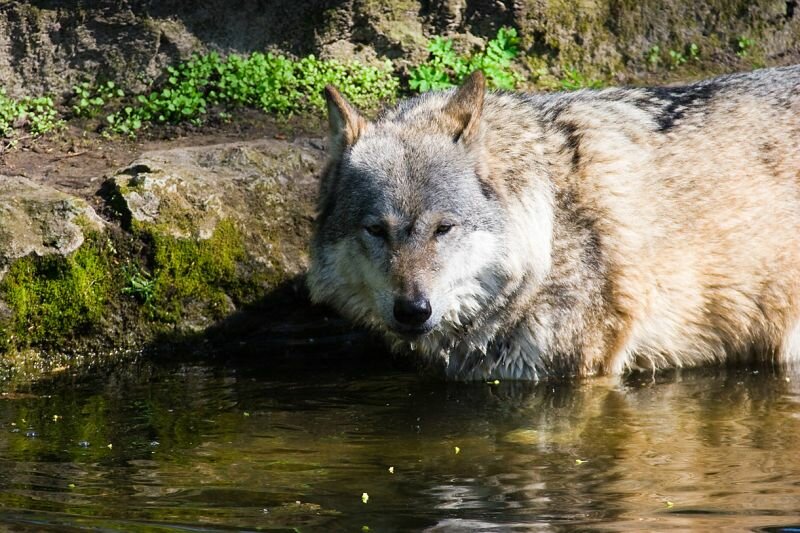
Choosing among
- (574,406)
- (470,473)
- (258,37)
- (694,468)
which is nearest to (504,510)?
(470,473)

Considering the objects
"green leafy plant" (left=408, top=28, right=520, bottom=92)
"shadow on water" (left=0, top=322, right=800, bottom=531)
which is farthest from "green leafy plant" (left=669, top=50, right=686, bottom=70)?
"shadow on water" (left=0, top=322, right=800, bottom=531)

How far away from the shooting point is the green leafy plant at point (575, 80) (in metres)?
10.3

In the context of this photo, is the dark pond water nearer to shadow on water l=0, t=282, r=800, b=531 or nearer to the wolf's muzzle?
shadow on water l=0, t=282, r=800, b=531

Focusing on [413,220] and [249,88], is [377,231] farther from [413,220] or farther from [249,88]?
[249,88]

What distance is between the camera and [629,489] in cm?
467

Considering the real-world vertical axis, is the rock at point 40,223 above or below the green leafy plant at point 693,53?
below

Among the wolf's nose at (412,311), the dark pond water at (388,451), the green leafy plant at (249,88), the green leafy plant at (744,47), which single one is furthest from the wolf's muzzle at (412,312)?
the green leafy plant at (744,47)

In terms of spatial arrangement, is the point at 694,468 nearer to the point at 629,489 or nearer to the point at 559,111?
the point at 629,489

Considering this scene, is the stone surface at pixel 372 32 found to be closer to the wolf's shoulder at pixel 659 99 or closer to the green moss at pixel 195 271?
the green moss at pixel 195 271

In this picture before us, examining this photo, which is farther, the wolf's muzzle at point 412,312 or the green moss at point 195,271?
the green moss at point 195,271

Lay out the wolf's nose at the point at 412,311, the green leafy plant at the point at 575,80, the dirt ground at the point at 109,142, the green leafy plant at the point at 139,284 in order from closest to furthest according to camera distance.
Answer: the wolf's nose at the point at 412,311 → the green leafy plant at the point at 139,284 → the dirt ground at the point at 109,142 → the green leafy plant at the point at 575,80

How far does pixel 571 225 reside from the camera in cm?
646

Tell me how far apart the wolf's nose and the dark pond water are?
609mm

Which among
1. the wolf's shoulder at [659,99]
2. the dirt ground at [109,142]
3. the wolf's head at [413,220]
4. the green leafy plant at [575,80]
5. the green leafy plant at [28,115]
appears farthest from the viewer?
the green leafy plant at [575,80]
